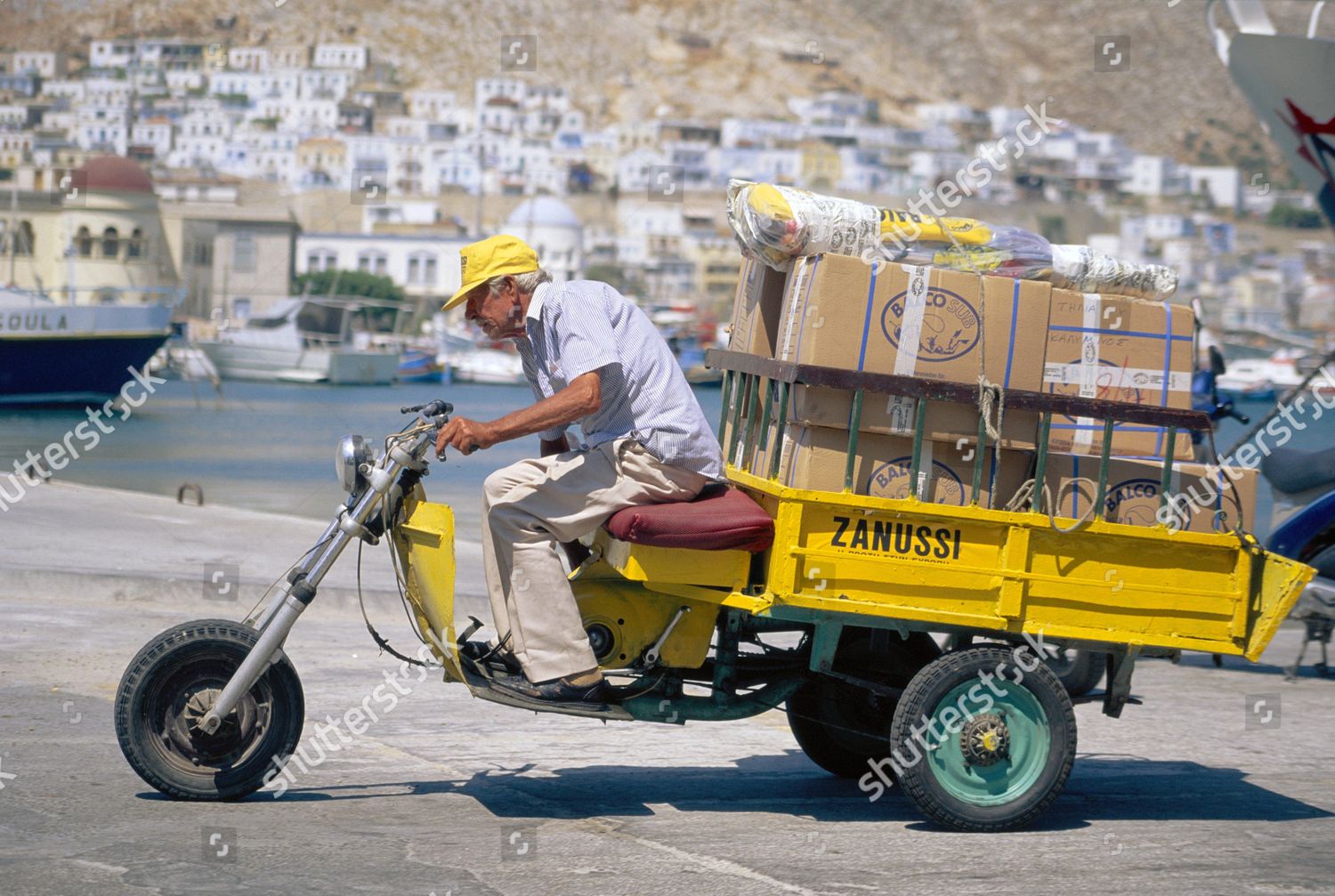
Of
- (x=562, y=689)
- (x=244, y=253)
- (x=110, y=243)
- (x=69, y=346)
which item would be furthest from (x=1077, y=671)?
(x=244, y=253)

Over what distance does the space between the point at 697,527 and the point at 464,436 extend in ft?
2.52

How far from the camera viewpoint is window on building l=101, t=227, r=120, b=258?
10138 centimetres

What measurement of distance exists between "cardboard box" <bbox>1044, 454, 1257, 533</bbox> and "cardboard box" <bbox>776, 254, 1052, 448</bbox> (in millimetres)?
181

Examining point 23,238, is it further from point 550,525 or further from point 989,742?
point 989,742

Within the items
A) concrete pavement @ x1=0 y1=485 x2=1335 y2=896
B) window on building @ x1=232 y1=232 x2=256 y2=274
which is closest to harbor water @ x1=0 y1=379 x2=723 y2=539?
concrete pavement @ x1=0 y1=485 x2=1335 y2=896

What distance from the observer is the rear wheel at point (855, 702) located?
575 centimetres

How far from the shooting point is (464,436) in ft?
16.1

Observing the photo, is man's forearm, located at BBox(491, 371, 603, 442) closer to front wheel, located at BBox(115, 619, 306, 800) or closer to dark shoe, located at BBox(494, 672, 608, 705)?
dark shoe, located at BBox(494, 672, 608, 705)

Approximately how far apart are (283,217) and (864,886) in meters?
144

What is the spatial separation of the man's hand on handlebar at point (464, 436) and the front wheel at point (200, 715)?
83 centimetres

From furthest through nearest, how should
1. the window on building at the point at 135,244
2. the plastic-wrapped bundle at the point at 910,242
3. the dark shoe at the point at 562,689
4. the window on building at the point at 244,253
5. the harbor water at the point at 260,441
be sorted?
the window on building at the point at 244,253
the window on building at the point at 135,244
the harbor water at the point at 260,441
the plastic-wrapped bundle at the point at 910,242
the dark shoe at the point at 562,689

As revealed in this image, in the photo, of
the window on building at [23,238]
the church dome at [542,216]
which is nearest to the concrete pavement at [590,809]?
the window on building at [23,238]

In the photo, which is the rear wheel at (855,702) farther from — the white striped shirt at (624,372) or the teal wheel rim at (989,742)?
the white striped shirt at (624,372)

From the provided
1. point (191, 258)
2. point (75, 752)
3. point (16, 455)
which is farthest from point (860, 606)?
point (191, 258)
